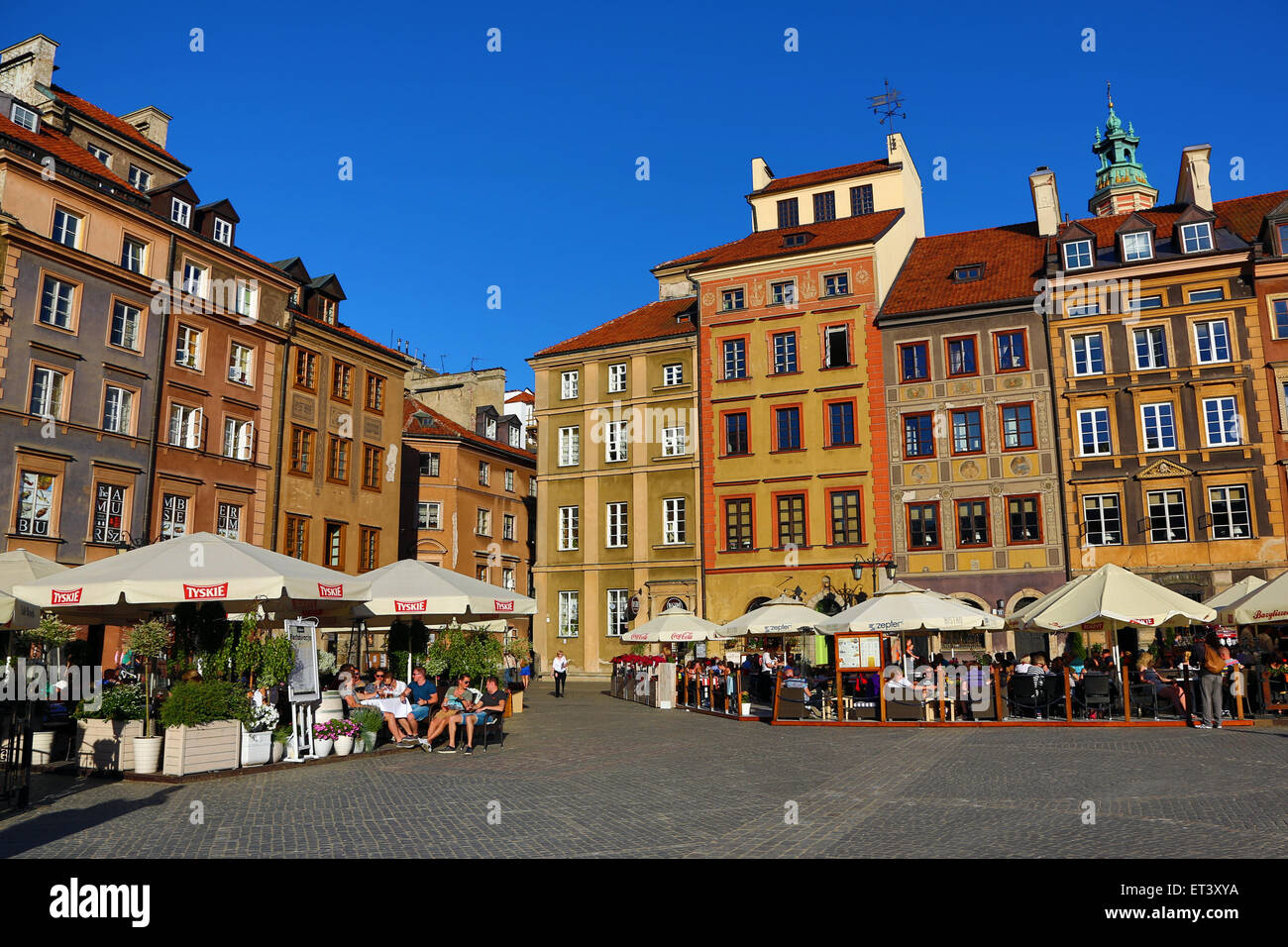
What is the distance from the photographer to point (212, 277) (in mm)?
34188

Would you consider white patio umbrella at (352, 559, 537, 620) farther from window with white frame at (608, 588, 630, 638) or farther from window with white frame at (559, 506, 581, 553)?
window with white frame at (559, 506, 581, 553)

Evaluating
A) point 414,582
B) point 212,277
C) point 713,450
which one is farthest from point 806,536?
point 212,277

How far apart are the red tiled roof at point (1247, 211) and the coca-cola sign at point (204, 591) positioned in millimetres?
35096

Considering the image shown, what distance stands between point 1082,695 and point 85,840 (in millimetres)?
18519

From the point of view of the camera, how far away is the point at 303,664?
49.4ft

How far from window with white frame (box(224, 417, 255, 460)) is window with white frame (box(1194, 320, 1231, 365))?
3253cm

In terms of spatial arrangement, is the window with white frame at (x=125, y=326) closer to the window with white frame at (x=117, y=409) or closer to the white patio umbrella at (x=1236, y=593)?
the window with white frame at (x=117, y=409)

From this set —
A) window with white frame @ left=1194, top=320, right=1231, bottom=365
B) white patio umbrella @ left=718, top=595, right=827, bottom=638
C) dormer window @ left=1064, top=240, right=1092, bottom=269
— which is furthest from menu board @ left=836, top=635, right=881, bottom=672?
dormer window @ left=1064, top=240, right=1092, bottom=269

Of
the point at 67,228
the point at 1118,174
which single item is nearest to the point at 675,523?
the point at 67,228

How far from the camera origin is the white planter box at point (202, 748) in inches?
528

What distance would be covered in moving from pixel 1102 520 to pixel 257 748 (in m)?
28.7

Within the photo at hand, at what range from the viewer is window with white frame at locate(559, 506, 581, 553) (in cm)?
4262
